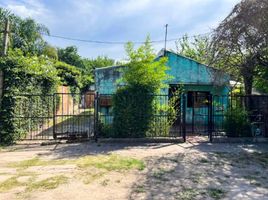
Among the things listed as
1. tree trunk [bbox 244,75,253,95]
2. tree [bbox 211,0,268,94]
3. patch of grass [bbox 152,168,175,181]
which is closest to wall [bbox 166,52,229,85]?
tree trunk [bbox 244,75,253,95]

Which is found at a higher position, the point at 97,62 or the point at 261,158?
the point at 97,62

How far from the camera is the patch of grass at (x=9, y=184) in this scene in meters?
4.83

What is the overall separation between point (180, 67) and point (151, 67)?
5692 millimetres

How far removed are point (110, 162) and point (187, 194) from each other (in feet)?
8.71

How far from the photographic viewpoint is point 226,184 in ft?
17.1

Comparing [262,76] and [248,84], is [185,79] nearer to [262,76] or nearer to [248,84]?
[248,84]

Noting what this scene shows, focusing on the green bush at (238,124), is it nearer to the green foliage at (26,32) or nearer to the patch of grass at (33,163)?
the patch of grass at (33,163)

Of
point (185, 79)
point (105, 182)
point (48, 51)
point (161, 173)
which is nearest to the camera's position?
point (105, 182)

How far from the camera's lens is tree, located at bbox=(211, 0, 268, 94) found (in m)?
8.29

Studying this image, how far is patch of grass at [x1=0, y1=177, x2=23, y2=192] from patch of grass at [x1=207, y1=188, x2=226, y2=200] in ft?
11.6

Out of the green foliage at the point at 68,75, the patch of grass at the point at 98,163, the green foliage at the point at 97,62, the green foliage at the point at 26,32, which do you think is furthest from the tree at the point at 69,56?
the patch of grass at the point at 98,163

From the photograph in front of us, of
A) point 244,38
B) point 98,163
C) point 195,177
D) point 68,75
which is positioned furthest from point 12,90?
point 68,75

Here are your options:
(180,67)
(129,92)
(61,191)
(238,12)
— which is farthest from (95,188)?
(180,67)

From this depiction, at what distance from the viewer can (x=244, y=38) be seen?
899 centimetres
